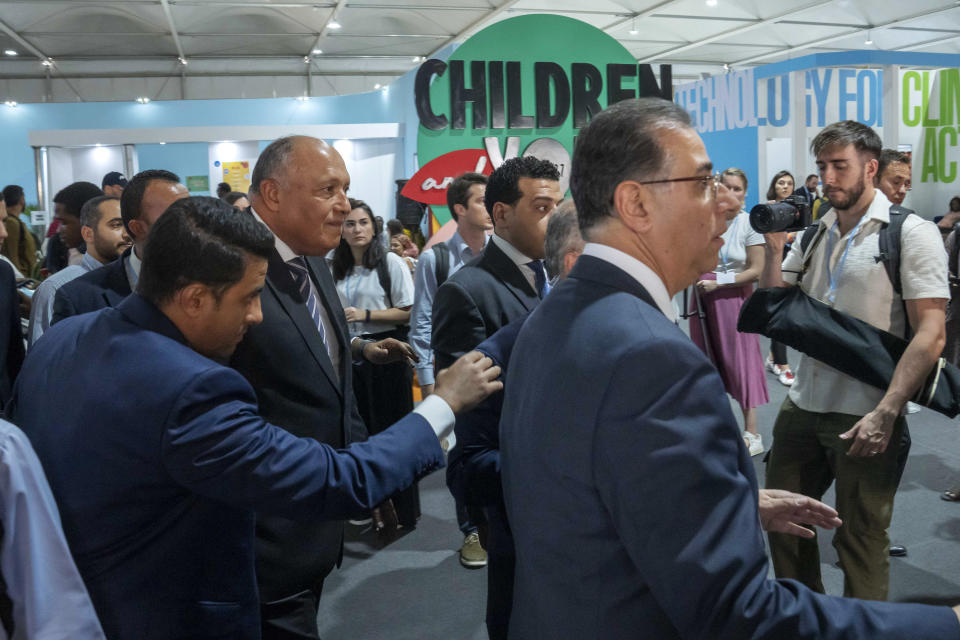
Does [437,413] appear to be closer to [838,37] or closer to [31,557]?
[31,557]

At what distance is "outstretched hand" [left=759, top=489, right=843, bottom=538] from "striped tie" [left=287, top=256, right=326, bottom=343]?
3.75ft

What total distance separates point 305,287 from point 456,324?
43cm

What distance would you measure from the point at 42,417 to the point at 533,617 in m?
0.86

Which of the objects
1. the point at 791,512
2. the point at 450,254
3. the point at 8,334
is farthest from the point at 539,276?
the point at 8,334

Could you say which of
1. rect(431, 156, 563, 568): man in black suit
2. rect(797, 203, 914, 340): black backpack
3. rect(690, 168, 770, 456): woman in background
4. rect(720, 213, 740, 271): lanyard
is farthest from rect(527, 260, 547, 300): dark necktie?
rect(720, 213, 740, 271): lanyard

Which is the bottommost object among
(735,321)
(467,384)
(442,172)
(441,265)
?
(735,321)

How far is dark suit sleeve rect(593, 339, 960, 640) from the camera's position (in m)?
0.91

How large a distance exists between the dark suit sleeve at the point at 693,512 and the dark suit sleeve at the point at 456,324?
4.16 ft

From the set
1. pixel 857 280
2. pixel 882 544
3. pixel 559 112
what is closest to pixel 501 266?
pixel 857 280

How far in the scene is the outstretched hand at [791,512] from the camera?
1309 millimetres

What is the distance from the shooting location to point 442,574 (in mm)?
3496

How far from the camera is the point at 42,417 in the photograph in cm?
133

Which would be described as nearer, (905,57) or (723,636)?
(723,636)

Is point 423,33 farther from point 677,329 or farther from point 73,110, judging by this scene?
point 677,329
